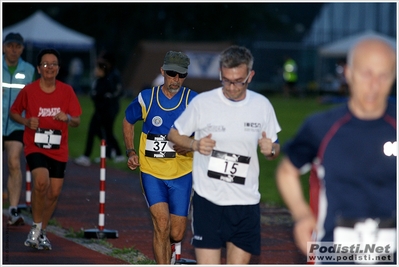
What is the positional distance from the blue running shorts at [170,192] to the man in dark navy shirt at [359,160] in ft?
9.81

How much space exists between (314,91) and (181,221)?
128 ft

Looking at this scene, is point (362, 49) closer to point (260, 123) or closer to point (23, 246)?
point (260, 123)

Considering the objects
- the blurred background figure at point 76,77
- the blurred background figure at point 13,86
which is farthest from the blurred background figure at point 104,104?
the blurred background figure at point 76,77

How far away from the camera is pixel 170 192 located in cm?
786

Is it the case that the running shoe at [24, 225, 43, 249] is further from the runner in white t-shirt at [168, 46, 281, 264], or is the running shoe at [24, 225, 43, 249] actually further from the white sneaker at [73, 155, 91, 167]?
the white sneaker at [73, 155, 91, 167]

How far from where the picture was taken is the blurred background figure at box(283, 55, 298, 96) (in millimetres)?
43125

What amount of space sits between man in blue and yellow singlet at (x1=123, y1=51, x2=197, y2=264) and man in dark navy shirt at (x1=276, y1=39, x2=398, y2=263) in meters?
2.95

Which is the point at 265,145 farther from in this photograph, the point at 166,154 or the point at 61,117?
the point at 61,117

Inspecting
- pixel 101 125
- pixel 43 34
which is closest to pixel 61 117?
pixel 101 125

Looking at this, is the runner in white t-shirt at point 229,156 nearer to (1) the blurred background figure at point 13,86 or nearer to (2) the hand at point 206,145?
(2) the hand at point 206,145

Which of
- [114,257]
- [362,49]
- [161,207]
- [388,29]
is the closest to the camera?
[362,49]

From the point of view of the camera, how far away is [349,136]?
480 cm

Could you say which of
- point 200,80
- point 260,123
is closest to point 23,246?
point 260,123

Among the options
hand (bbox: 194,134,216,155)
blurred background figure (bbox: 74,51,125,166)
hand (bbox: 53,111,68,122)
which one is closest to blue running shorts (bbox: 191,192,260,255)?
hand (bbox: 194,134,216,155)
